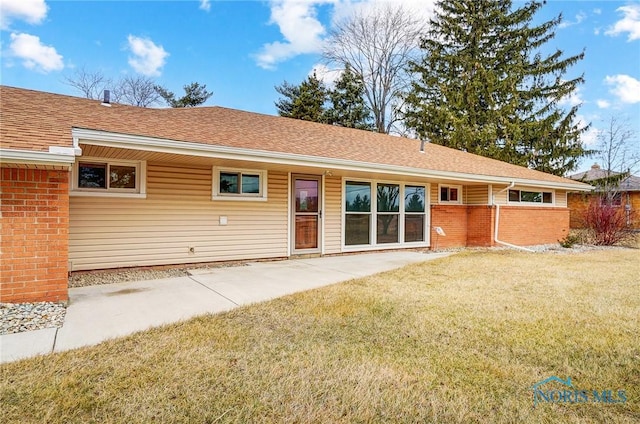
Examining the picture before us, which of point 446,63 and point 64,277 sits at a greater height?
point 446,63

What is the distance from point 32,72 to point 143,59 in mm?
5538

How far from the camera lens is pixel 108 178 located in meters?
6.37

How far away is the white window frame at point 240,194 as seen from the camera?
24.2 ft

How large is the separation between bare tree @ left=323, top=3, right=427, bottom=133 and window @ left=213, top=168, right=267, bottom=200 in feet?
60.0

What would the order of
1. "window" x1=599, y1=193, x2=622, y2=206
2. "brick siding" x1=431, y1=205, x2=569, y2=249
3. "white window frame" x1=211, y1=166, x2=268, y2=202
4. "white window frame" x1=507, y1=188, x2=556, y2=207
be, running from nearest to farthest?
"white window frame" x1=211, y1=166, x2=268, y2=202 → "brick siding" x1=431, y1=205, x2=569, y2=249 → "white window frame" x1=507, y1=188, x2=556, y2=207 → "window" x1=599, y1=193, x2=622, y2=206

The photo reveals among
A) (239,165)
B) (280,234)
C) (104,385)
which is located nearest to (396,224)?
(280,234)

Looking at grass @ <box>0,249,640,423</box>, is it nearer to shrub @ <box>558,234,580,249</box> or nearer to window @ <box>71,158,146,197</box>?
window @ <box>71,158,146,197</box>

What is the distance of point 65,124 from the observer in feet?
17.6

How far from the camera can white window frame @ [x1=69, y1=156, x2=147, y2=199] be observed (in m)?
6.06

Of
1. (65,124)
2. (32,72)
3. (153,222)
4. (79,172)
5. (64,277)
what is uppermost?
(32,72)

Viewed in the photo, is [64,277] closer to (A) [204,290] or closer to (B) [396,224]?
(A) [204,290]

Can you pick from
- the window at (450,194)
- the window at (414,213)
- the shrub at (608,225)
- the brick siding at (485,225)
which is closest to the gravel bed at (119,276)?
the window at (414,213)

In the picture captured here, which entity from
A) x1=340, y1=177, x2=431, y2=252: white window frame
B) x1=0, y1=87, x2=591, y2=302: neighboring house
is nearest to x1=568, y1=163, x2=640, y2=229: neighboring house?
x1=0, y1=87, x2=591, y2=302: neighboring house

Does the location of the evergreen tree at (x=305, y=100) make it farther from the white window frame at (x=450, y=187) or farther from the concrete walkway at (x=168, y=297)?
the concrete walkway at (x=168, y=297)
